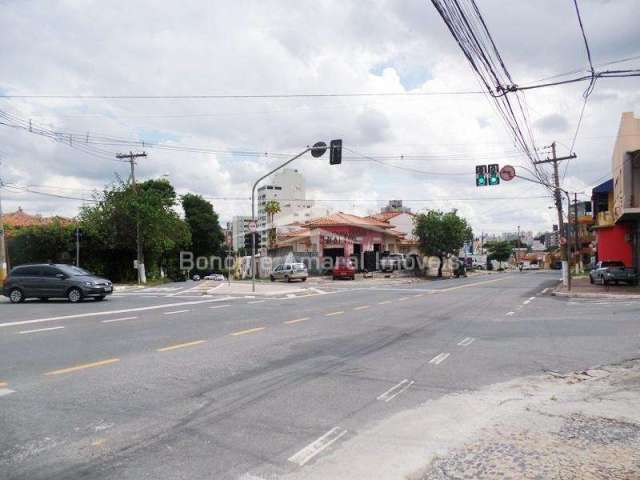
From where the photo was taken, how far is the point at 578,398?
21.5 ft

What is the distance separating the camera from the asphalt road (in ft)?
15.4

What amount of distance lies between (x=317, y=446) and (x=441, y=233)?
149ft

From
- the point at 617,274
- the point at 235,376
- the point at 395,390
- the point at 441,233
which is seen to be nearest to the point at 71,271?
the point at 235,376

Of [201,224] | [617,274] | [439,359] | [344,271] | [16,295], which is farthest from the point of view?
[201,224]

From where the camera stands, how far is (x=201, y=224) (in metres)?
61.2

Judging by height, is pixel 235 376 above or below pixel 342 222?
below

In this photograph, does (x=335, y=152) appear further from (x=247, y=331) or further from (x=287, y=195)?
(x=287, y=195)

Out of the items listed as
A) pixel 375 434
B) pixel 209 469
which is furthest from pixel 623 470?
pixel 209 469

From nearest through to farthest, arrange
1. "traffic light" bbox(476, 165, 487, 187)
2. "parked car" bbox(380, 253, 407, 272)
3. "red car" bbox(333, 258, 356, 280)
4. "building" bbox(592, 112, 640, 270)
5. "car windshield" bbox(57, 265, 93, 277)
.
Result: "car windshield" bbox(57, 265, 93, 277)
"traffic light" bbox(476, 165, 487, 187)
"building" bbox(592, 112, 640, 270)
"red car" bbox(333, 258, 356, 280)
"parked car" bbox(380, 253, 407, 272)

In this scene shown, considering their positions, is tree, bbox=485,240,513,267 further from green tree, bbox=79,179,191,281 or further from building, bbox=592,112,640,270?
green tree, bbox=79,179,191,281

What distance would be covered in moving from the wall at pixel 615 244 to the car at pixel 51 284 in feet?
111

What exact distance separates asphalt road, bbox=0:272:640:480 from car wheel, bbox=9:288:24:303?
21.6ft

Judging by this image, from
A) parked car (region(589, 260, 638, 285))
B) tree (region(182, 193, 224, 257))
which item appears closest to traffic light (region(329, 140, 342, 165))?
parked car (region(589, 260, 638, 285))

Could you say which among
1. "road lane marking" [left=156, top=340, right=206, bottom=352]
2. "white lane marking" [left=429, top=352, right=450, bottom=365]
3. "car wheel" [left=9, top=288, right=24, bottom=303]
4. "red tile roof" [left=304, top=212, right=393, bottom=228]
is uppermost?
"red tile roof" [left=304, top=212, right=393, bottom=228]
